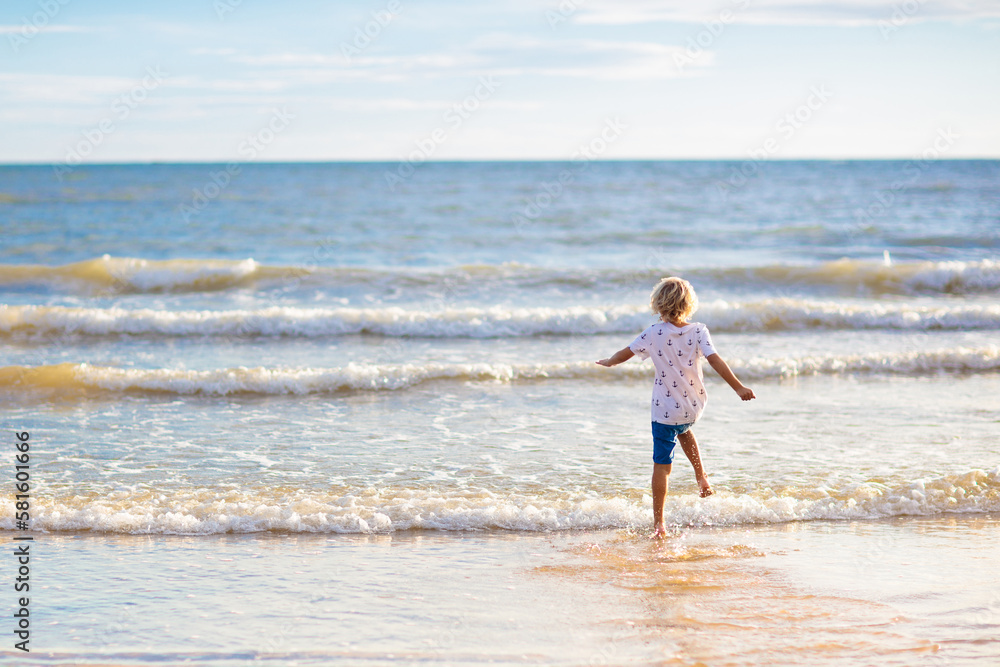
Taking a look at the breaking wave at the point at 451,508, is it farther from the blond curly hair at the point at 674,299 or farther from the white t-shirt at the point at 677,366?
the blond curly hair at the point at 674,299

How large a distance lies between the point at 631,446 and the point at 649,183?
148 feet

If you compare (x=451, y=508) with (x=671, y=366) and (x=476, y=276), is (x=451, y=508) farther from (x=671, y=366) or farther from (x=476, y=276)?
(x=476, y=276)

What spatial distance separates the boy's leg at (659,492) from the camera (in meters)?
5.04

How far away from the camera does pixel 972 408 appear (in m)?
8.23

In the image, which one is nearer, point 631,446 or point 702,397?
point 702,397

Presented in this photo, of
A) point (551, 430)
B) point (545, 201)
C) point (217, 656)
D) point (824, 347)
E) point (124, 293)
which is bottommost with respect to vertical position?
point (217, 656)

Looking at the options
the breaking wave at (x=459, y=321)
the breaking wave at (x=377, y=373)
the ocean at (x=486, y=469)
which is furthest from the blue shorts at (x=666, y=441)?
the breaking wave at (x=459, y=321)

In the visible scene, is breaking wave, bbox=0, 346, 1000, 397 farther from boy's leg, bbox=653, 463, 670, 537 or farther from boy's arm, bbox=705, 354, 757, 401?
boy's arm, bbox=705, 354, 757, 401

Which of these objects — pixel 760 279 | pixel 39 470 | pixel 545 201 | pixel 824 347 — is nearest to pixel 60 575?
pixel 39 470

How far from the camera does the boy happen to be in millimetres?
4965

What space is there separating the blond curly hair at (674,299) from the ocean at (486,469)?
1.39 metres

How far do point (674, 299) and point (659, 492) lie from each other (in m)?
1.20

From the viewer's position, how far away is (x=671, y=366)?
5.04m

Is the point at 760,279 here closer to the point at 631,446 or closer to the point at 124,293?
the point at 631,446
